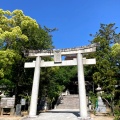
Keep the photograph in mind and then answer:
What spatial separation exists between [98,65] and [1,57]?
37.8 ft

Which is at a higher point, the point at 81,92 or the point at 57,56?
the point at 57,56

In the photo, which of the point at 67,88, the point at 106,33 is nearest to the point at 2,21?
the point at 106,33

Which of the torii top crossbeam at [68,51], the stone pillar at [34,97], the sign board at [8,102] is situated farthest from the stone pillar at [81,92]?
the sign board at [8,102]

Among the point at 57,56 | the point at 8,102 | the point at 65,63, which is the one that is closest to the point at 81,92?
the point at 65,63

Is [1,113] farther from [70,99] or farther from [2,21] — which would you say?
[70,99]

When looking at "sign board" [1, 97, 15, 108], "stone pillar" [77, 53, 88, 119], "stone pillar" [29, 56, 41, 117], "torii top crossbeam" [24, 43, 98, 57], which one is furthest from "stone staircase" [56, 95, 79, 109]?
"stone pillar" [77, 53, 88, 119]

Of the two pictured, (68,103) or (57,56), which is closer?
(57,56)

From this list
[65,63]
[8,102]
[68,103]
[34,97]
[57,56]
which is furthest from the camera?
[68,103]

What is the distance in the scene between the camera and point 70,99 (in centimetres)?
2805

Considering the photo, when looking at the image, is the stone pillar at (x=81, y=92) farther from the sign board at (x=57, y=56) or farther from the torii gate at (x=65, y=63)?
the sign board at (x=57, y=56)

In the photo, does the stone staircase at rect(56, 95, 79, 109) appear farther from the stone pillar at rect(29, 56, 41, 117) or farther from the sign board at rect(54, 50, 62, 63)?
the sign board at rect(54, 50, 62, 63)

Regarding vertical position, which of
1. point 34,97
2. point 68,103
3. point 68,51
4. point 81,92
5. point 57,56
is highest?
point 68,51

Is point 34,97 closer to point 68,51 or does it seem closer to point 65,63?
point 65,63

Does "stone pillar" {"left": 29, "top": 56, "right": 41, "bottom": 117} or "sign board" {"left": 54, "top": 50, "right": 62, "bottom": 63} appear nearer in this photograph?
"stone pillar" {"left": 29, "top": 56, "right": 41, "bottom": 117}
